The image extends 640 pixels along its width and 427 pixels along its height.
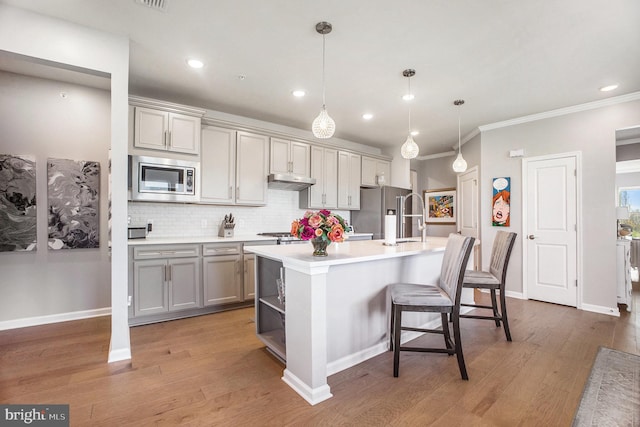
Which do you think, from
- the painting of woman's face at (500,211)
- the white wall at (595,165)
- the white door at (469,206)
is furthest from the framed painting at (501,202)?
the white door at (469,206)

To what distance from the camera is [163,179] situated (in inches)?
135

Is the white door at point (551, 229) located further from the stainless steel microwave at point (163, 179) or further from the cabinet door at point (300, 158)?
the stainless steel microwave at point (163, 179)

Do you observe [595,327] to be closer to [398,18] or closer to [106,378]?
[398,18]

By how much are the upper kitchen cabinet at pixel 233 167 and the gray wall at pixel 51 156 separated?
1.13 meters

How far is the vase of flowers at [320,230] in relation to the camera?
198cm

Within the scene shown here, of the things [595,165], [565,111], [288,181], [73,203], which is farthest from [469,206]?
[73,203]

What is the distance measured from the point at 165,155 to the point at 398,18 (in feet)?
9.30

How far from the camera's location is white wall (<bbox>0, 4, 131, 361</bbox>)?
223cm

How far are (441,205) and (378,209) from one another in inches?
83.8

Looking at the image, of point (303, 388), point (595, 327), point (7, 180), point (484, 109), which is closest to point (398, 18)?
point (484, 109)

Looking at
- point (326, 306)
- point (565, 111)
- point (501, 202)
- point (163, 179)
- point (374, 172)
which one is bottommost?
point (326, 306)

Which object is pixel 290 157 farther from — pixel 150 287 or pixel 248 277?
pixel 150 287

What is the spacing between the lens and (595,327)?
318cm

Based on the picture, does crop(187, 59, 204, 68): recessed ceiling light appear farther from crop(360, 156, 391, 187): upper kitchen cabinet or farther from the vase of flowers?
crop(360, 156, 391, 187): upper kitchen cabinet
